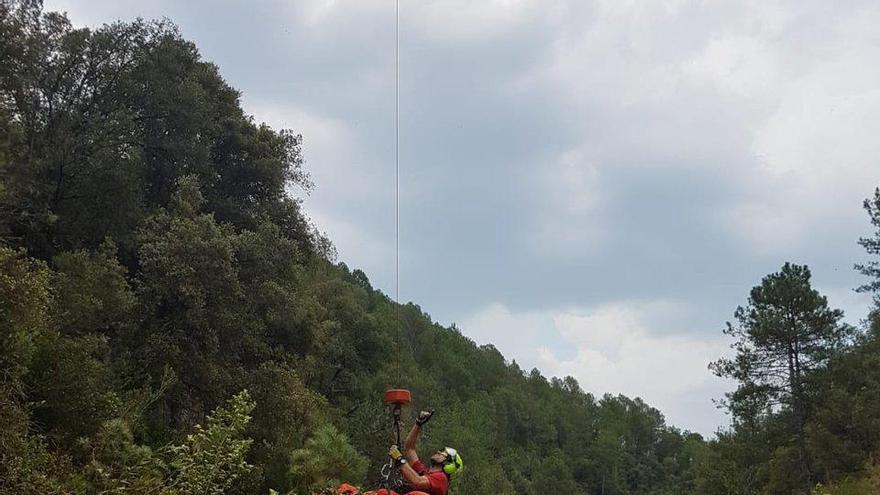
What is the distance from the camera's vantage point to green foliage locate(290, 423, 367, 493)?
2355 centimetres

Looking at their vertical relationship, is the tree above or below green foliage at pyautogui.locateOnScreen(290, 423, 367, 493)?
above

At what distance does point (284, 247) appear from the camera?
1113 inches

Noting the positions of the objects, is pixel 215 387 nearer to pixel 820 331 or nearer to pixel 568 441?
pixel 820 331

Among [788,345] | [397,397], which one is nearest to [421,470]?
[397,397]

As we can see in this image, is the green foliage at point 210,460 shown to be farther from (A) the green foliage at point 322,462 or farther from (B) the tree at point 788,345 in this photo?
(B) the tree at point 788,345

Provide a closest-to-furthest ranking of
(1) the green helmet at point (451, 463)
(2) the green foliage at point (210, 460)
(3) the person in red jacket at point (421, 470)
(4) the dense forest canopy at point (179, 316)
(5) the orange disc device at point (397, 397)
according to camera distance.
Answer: (2) the green foliage at point (210, 460), (5) the orange disc device at point (397, 397), (3) the person in red jacket at point (421, 470), (1) the green helmet at point (451, 463), (4) the dense forest canopy at point (179, 316)

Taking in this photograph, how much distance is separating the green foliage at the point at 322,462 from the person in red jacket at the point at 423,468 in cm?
1313

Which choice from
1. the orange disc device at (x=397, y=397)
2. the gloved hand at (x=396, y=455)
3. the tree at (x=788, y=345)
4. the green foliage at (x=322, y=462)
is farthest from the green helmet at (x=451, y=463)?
the tree at (x=788, y=345)

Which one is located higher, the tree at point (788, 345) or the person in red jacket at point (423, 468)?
the tree at point (788, 345)

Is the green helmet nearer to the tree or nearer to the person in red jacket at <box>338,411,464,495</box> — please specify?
the person in red jacket at <box>338,411,464,495</box>

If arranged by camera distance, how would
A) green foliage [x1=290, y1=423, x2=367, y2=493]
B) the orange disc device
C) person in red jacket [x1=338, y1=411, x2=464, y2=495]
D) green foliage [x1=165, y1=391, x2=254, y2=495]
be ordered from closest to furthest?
green foliage [x1=165, y1=391, x2=254, y2=495] → the orange disc device → person in red jacket [x1=338, y1=411, x2=464, y2=495] → green foliage [x1=290, y1=423, x2=367, y2=493]

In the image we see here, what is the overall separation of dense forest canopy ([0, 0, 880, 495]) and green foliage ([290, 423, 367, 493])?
0.26ft

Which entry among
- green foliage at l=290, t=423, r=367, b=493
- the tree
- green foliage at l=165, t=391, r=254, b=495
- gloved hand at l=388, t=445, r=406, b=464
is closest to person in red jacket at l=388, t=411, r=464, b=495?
gloved hand at l=388, t=445, r=406, b=464

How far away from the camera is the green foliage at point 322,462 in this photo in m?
23.5
